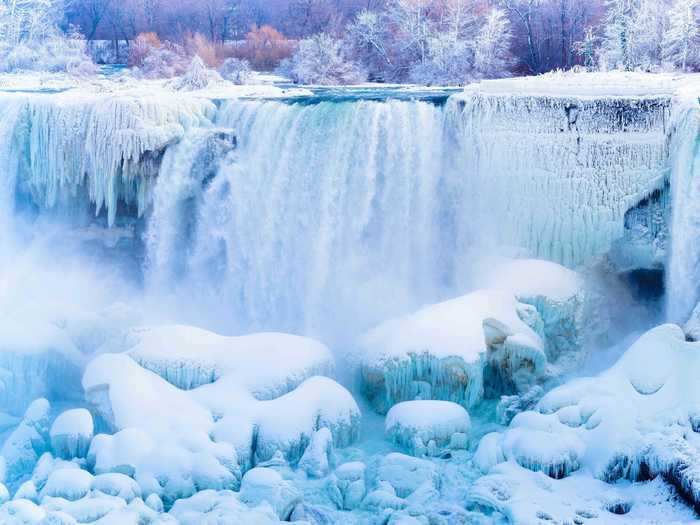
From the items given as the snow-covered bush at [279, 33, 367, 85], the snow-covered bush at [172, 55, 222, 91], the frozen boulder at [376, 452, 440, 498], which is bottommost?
the frozen boulder at [376, 452, 440, 498]

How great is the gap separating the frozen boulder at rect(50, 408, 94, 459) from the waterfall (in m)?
6.42

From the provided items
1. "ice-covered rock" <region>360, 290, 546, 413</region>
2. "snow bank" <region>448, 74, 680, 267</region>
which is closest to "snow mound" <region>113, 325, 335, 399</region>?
"ice-covered rock" <region>360, 290, 546, 413</region>

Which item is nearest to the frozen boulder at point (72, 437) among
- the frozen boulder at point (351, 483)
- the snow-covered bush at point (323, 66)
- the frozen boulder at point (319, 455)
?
the frozen boulder at point (319, 455)

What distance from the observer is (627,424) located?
730cm

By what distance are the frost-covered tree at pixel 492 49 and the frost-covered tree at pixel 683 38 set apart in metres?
3.74

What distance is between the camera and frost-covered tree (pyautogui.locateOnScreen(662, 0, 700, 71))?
16.4m

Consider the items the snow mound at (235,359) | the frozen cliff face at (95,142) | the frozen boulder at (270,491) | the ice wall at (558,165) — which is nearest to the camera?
the frozen boulder at (270,491)

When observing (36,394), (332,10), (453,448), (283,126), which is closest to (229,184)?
(283,126)

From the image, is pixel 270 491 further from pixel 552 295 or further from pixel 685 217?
pixel 685 217

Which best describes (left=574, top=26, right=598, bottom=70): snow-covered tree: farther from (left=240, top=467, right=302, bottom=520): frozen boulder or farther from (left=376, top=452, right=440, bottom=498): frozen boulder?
(left=240, top=467, right=302, bottom=520): frozen boulder

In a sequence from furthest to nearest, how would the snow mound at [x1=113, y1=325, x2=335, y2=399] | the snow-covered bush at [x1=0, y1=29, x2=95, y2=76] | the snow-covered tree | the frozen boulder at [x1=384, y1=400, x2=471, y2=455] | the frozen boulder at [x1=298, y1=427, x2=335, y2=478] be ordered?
1. the snow-covered bush at [x1=0, y1=29, x2=95, y2=76]
2. the snow-covered tree
3. the snow mound at [x1=113, y1=325, x2=335, y2=399]
4. the frozen boulder at [x1=384, y1=400, x2=471, y2=455]
5. the frozen boulder at [x1=298, y1=427, x2=335, y2=478]

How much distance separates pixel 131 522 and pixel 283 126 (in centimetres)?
626

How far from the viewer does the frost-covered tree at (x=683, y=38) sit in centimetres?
1639

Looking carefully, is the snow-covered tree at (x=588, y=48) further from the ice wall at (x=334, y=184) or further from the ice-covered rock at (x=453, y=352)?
the ice-covered rock at (x=453, y=352)
